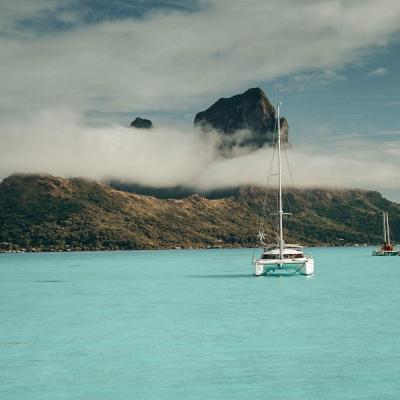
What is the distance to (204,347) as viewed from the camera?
1639 inches

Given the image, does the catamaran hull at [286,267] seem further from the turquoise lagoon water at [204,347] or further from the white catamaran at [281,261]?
the turquoise lagoon water at [204,347]

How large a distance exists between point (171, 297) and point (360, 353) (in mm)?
42008

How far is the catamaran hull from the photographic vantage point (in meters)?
94.4

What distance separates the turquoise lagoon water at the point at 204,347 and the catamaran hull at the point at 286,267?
52.4ft

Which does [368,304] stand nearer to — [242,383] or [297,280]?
[297,280]

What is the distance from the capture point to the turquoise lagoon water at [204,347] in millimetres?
30531

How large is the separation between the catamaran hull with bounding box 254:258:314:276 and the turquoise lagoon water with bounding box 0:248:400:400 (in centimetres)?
1596

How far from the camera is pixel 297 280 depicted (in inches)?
3893

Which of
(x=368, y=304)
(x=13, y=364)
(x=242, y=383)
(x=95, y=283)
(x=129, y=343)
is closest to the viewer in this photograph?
(x=242, y=383)

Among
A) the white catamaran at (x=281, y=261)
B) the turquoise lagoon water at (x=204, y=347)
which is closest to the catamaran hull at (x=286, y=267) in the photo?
the white catamaran at (x=281, y=261)

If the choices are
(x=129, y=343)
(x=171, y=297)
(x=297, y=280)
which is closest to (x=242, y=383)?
(x=129, y=343)

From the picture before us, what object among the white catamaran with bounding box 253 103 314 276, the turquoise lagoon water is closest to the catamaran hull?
the white catamaran with bounding box 253 103 314 276

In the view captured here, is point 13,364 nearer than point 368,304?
Yes

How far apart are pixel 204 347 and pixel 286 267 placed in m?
54.8
